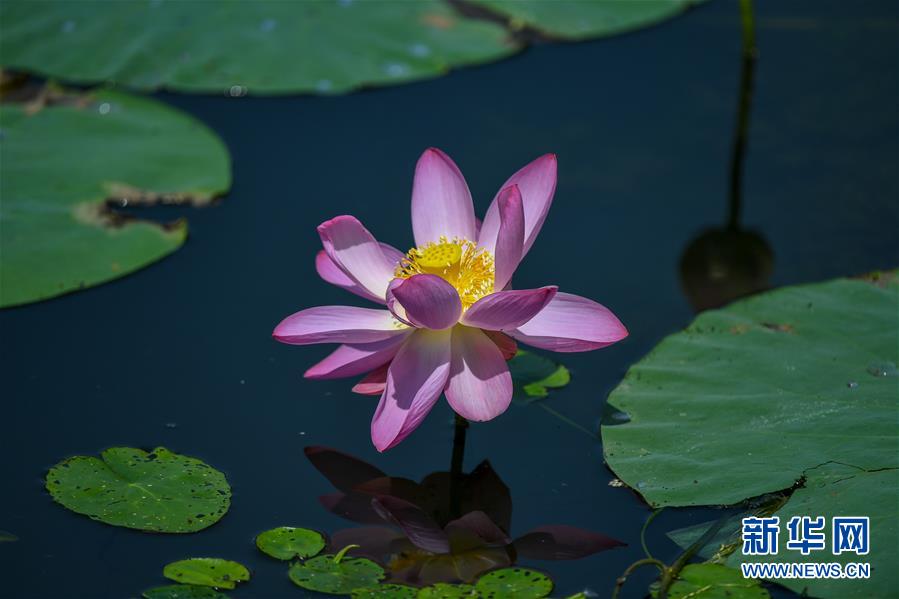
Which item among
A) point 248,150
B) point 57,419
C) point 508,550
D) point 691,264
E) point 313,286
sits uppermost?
point 248,150

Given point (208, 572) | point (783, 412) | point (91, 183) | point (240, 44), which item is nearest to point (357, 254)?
point (208, 572)

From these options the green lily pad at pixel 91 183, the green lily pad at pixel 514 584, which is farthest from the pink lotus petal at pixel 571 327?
the green lily pad at pixel 91 183

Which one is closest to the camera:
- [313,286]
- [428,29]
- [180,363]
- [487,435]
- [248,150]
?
[487,435]

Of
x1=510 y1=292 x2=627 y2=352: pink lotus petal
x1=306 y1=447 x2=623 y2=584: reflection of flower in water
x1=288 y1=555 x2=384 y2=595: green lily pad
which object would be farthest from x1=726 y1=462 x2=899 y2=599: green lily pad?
x1=288 y1=555 x2=384 y2=595: green lily pad

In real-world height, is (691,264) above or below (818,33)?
below

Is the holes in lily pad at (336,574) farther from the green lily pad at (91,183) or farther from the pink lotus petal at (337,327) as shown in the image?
the green lily pad at (91,183)

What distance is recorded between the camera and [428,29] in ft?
15.3

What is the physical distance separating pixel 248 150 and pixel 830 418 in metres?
2.47

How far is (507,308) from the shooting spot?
2.29 m

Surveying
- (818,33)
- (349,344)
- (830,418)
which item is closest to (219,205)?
(349,344)

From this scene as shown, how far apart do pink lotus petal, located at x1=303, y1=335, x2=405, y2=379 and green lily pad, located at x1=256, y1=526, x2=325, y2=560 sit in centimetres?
38

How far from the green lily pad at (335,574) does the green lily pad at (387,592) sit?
16 millimetres

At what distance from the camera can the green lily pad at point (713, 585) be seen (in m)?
2.11

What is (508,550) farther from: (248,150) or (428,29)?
(428,29)
